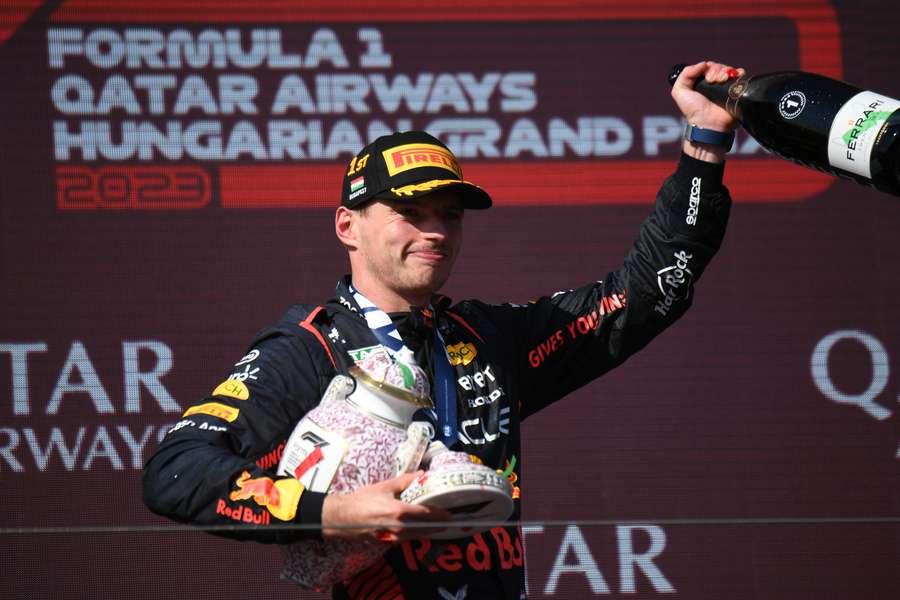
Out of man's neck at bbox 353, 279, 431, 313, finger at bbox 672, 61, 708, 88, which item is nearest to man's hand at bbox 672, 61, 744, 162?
finger at bbox 672, 61, 708, 88

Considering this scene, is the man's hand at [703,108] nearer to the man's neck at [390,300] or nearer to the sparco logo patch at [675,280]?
the sparco logo patch at [675,280]

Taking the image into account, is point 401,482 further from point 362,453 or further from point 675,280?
point 675,280

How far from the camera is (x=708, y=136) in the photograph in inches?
67.4

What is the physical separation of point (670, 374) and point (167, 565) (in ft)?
5.29

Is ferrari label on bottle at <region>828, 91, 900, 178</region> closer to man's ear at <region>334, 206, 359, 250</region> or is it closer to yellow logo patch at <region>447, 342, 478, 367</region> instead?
yellow logo patch at <region>447, 342, 478, 367</region>

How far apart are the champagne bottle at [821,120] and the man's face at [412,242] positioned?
396 mm

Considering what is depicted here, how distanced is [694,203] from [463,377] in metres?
0.37

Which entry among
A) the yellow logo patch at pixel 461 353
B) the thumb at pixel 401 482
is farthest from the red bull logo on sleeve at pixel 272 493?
the yellow logo patch at pixel 461 353

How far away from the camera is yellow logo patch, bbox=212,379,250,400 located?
150cm

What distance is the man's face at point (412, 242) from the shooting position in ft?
5.34

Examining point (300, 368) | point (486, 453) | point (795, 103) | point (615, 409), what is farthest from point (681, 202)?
point (615, 409)

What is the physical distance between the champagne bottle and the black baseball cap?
1.15 feet

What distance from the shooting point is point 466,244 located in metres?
2.95

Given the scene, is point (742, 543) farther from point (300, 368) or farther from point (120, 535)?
point (120, 535)
